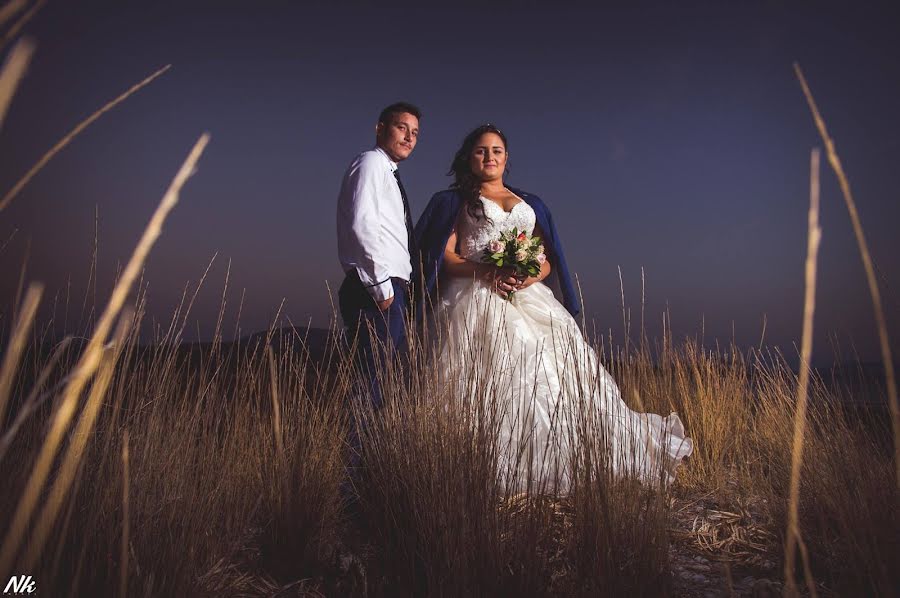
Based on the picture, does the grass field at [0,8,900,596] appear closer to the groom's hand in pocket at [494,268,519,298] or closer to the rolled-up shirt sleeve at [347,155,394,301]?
the rolled-up shirt sleeve at [347,155,394,301]

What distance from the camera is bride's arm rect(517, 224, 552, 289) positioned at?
3.60m

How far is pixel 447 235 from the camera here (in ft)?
11.7

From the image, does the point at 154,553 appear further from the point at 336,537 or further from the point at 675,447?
the point at 675,447

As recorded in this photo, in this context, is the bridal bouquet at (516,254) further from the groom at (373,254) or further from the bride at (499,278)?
the groom at (373,254)

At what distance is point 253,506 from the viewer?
232 centimetres

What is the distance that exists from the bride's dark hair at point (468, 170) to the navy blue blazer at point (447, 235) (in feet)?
0.25

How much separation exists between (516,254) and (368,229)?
3.62ft

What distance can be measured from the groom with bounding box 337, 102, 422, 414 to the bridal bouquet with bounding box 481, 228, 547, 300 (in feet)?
2.30

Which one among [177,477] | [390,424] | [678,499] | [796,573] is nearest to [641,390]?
[678,499]

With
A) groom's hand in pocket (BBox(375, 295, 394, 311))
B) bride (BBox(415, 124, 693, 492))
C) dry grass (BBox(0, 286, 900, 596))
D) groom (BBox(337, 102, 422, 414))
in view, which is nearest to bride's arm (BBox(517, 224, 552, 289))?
bride (BBox(415, 124, 693, 492))

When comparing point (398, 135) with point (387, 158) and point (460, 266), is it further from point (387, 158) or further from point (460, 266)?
point (460, 266)

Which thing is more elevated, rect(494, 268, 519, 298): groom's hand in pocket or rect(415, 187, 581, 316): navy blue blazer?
rect(415, 187, 581, 316): navy blue blazer

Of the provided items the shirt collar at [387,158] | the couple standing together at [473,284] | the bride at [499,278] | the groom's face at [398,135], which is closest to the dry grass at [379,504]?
the couple standing together at [473,284]

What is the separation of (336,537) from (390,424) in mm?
711
